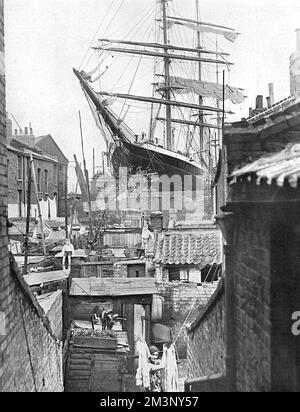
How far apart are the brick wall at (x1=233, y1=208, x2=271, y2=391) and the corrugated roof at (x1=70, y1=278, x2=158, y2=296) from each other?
9.50 m

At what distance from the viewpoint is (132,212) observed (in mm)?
35531

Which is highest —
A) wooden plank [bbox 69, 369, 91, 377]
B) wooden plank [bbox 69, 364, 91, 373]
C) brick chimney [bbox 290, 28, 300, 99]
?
brick chimney [bbox 290, 28, 300, 99]

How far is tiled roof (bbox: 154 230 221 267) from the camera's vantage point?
17.2 meters

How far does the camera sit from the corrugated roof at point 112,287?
15.1m

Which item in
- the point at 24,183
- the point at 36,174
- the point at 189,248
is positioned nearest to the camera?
the point at 189,248

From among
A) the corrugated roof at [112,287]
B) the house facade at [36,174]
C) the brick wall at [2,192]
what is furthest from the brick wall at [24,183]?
the brick wall at [2,192]

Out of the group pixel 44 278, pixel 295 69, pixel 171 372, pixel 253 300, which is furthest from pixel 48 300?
pixel 295 69

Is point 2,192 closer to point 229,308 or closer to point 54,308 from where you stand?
point 229,308

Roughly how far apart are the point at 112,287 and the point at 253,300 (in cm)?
1112

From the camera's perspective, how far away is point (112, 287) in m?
15.7

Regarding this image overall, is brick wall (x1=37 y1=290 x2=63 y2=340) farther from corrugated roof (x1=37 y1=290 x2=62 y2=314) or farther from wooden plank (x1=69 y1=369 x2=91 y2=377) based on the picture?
wooden plank (x1=69 y1=369 x2=91 y2=377)

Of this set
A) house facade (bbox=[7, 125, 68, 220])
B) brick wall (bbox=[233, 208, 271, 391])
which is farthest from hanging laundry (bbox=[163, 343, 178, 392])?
house facade (bbox=[7, 125, 68, 220])

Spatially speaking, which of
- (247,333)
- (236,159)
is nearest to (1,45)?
(236,159)

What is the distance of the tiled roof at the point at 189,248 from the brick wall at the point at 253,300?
11446mm
